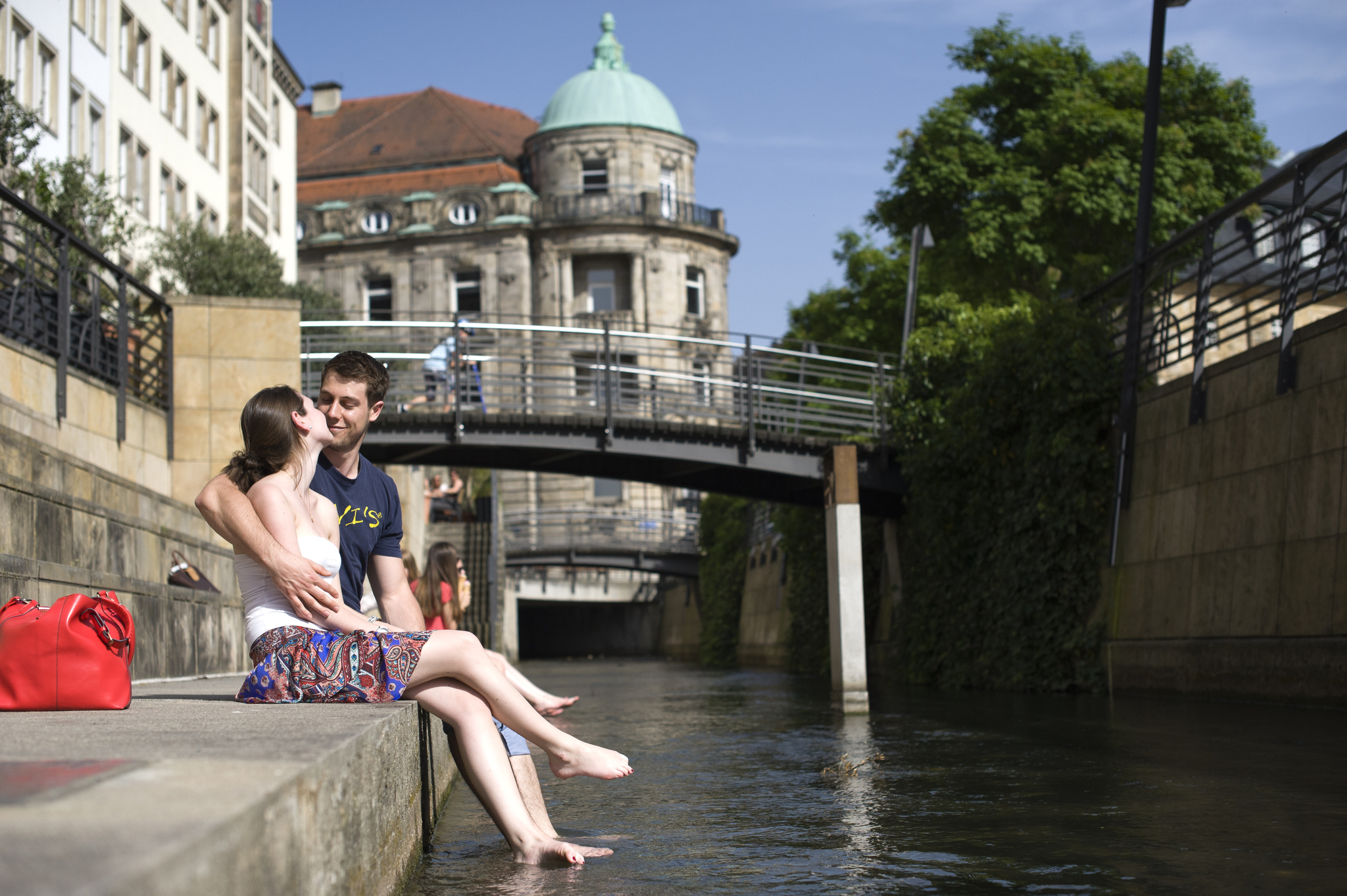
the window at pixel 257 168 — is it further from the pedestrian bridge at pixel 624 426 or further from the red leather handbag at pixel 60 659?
the red leather handbag at pixel 60 659

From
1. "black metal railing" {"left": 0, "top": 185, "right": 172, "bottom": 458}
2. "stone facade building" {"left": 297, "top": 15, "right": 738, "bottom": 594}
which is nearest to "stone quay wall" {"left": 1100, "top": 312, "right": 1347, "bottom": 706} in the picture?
"black metal railing" {"left": 0, "top": 185, "right": 172, "bottom": 458}

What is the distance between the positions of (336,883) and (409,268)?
2238 inches

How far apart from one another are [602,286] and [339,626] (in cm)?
5390

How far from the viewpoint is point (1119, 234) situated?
26.7 meters

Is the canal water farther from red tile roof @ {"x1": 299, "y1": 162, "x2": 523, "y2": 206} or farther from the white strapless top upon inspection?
red tile roof @ {"x1": 299, "y1": 162, "x2": 523, "y2": 206}

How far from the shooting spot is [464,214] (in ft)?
190

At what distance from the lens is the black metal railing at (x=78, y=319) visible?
1038 cm

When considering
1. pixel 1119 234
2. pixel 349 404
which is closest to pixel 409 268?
→ pixel 1119 234

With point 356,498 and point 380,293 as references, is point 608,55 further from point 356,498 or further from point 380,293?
point 356,498

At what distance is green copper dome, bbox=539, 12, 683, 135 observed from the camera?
57844 mm

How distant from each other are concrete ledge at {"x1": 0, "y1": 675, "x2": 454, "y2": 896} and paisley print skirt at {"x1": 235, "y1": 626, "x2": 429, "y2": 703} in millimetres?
93

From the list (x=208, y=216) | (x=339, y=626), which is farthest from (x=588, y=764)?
(x=208, y=216)

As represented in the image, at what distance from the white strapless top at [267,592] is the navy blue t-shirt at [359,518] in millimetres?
437

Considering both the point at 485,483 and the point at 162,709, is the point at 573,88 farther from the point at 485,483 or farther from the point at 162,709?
the point at 162,709
